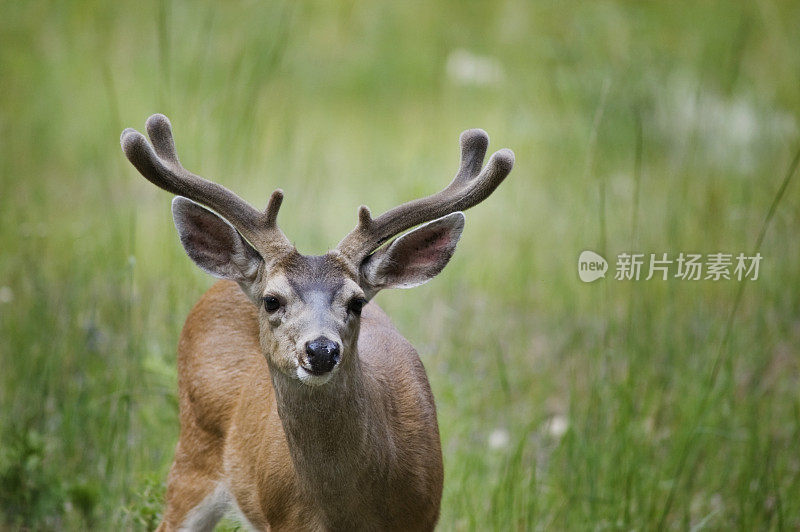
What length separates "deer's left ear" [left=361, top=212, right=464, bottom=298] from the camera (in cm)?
358

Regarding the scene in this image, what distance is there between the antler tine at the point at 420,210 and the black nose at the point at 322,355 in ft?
1.61

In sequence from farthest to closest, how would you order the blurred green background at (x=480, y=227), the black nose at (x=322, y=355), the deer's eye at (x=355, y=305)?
the blurred green background at (x=480, y=227) < the deer's eye at (x=355, y=305) < the black nose at (x=322, y=355)

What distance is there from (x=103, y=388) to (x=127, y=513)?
86cm

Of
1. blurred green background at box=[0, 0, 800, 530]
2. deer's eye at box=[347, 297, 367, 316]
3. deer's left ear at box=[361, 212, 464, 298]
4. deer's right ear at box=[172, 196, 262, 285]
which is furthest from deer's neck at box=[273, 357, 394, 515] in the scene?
blurred green background at box=[0, 0, 800, 530]

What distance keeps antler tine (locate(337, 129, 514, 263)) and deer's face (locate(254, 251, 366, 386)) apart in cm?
10

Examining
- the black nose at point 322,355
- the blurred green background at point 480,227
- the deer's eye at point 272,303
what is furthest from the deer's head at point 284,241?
the blurred green background at point 480,227

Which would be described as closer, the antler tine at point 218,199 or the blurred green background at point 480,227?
the antler tine at point 218,199

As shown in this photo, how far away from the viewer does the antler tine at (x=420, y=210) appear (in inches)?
140

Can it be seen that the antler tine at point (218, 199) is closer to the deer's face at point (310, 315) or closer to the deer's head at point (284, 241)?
the deer's head at point (284, 241)

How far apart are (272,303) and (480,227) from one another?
14.2 feet

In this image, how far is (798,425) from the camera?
465 centimetres

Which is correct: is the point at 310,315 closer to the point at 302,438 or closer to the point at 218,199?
the point at 302,438

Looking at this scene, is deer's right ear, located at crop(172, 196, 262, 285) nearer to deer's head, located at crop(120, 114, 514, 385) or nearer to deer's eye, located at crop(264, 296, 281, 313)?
deer's head, located at crop(120, 114, 514, 385)

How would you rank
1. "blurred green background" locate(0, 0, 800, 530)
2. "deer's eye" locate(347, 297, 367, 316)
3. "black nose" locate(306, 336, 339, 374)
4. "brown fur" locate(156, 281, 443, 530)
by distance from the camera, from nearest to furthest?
"black nose" locate(306, 336, 339, 374) → "deer's eye" locate(347, 297, 367, 316) → "brown fur" locate(156, 281, 443, 530) → "blurred green background" locate(0, 0, 800, 530)
